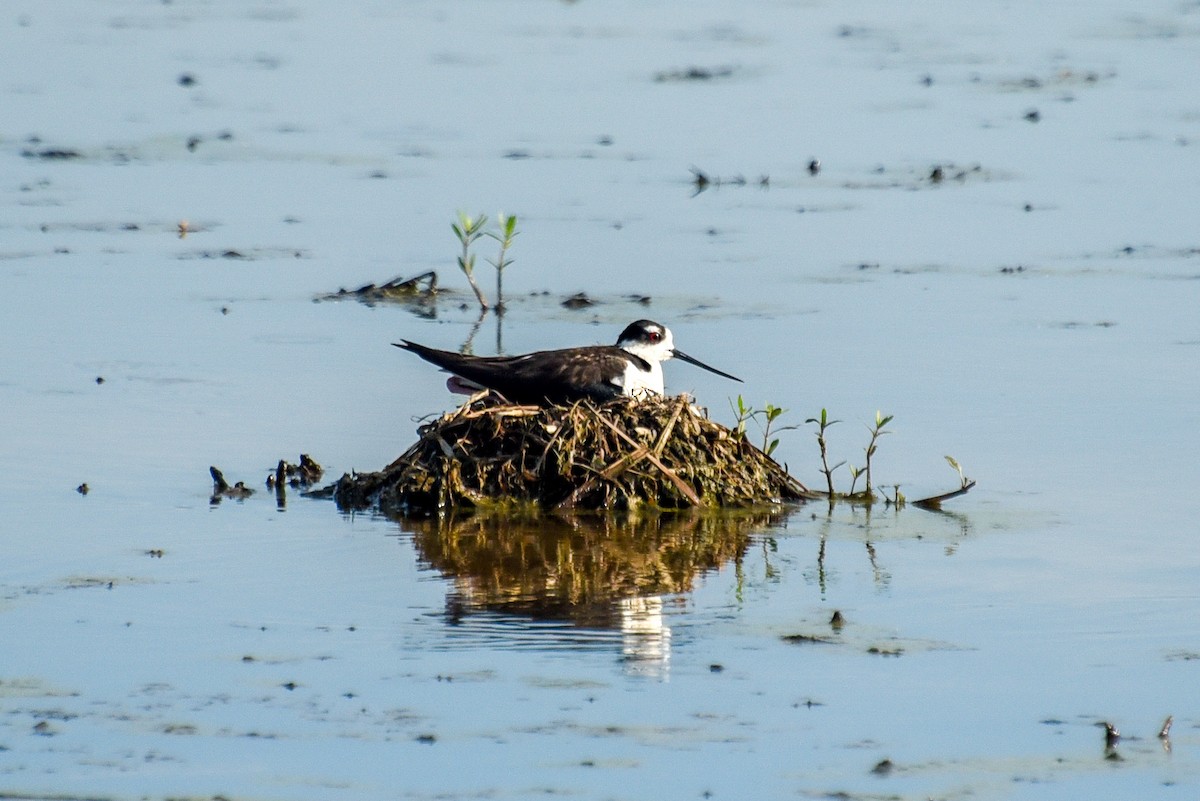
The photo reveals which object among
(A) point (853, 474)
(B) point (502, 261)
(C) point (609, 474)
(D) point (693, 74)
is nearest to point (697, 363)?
(A) point (853, 474)

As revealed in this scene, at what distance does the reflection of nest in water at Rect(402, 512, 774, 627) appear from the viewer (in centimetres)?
776

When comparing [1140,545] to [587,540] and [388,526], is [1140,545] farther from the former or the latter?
[388,526]

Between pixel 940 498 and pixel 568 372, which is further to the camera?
pixel 568 372

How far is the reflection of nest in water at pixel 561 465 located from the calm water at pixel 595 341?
0.73 ft

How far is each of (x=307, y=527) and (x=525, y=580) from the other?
1.11 meters

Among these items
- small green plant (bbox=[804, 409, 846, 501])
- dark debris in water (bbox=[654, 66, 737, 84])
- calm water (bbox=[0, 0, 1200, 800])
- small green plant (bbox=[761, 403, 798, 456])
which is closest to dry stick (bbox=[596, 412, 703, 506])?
calm water (bbox=[0, 0, 1200, 800])

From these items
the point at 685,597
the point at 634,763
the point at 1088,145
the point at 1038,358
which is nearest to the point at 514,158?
the point at 1088,145

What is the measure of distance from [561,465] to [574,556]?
2.32 ft

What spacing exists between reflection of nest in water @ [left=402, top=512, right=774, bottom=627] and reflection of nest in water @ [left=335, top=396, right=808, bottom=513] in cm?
12

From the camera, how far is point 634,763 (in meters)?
6.10

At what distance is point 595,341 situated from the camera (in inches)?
459

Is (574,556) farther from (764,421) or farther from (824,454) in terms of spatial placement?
(764,421)

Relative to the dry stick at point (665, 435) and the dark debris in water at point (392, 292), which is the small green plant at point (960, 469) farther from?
the dark debris in water at point (392, 292)

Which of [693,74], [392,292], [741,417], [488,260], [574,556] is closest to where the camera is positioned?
[574,556]
